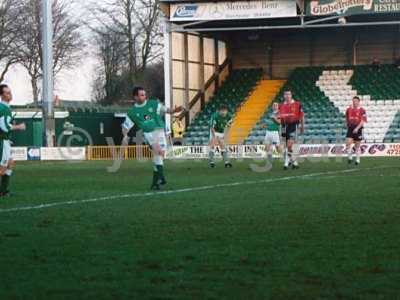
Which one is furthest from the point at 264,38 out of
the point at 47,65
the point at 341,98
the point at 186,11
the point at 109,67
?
the point at 109,67

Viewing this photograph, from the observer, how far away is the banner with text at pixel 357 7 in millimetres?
40406

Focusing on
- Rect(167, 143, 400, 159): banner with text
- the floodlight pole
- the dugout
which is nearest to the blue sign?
the dugout

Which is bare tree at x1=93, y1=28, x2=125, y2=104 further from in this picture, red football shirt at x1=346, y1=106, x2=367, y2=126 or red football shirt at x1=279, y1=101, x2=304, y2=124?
red football shirt at x1=279, y1=101, x2=304, y2=124

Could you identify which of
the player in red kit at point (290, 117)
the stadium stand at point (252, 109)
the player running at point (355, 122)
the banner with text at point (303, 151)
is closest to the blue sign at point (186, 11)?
the banner with text at point (303, 151)

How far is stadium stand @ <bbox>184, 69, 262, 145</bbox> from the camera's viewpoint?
146 ft

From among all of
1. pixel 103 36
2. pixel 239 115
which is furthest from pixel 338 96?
pixel 103 36

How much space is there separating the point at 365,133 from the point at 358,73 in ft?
14.9

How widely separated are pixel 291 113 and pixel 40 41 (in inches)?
1515

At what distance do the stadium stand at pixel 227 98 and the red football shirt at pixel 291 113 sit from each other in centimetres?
1610

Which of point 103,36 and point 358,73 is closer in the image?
point 358,73

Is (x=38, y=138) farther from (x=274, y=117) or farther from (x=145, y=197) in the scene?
(x=145, y=197)

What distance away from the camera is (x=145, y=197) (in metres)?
16.1

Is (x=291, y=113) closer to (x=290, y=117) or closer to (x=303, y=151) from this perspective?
(x=290, y=117)

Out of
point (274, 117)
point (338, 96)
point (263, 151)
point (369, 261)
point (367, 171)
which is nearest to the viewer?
point (369, 261)
